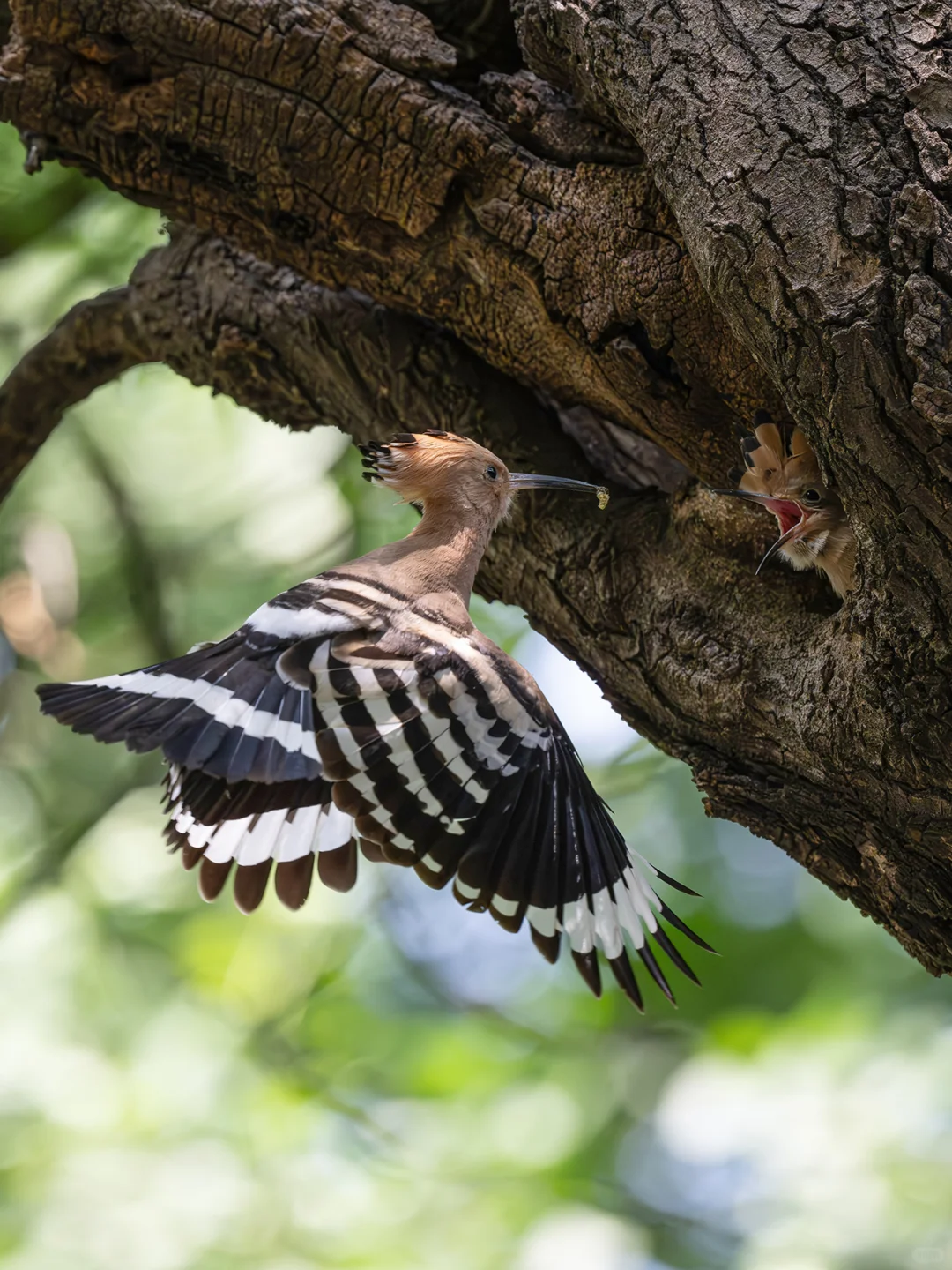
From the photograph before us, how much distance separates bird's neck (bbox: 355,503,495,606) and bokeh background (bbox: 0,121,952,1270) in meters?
1.59

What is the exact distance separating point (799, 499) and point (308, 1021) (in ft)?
9.46

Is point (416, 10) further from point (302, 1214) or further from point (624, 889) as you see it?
point (302, 1214)

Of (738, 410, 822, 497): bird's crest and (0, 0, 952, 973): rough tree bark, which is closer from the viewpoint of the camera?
(0, 0, 952, 973): rough tree bark

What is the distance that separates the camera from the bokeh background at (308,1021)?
11.8ft

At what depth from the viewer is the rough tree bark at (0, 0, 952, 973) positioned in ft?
4.67

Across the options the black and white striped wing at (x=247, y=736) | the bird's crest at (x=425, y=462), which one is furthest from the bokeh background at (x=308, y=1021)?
the black and white striped wing at (x=247, y=736)

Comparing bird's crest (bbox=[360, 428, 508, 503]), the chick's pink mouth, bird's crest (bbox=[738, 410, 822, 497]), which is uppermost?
bird's crest (bbox=[738, 410, 822, 497])

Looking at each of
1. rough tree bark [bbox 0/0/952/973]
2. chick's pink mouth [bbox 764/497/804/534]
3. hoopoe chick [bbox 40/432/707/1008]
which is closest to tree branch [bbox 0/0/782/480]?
rough tree bark [bbox 0/0/952/973]

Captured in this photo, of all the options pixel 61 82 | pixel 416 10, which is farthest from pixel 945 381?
pixel 61 82

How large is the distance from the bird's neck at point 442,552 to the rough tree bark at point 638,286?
0.32ft

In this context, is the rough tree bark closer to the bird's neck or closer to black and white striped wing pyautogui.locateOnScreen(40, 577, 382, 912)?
the bird's neck

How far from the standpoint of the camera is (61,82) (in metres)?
2.05

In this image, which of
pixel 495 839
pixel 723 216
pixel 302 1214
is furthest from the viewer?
pixel 302 1214

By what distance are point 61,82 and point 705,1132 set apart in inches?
131
